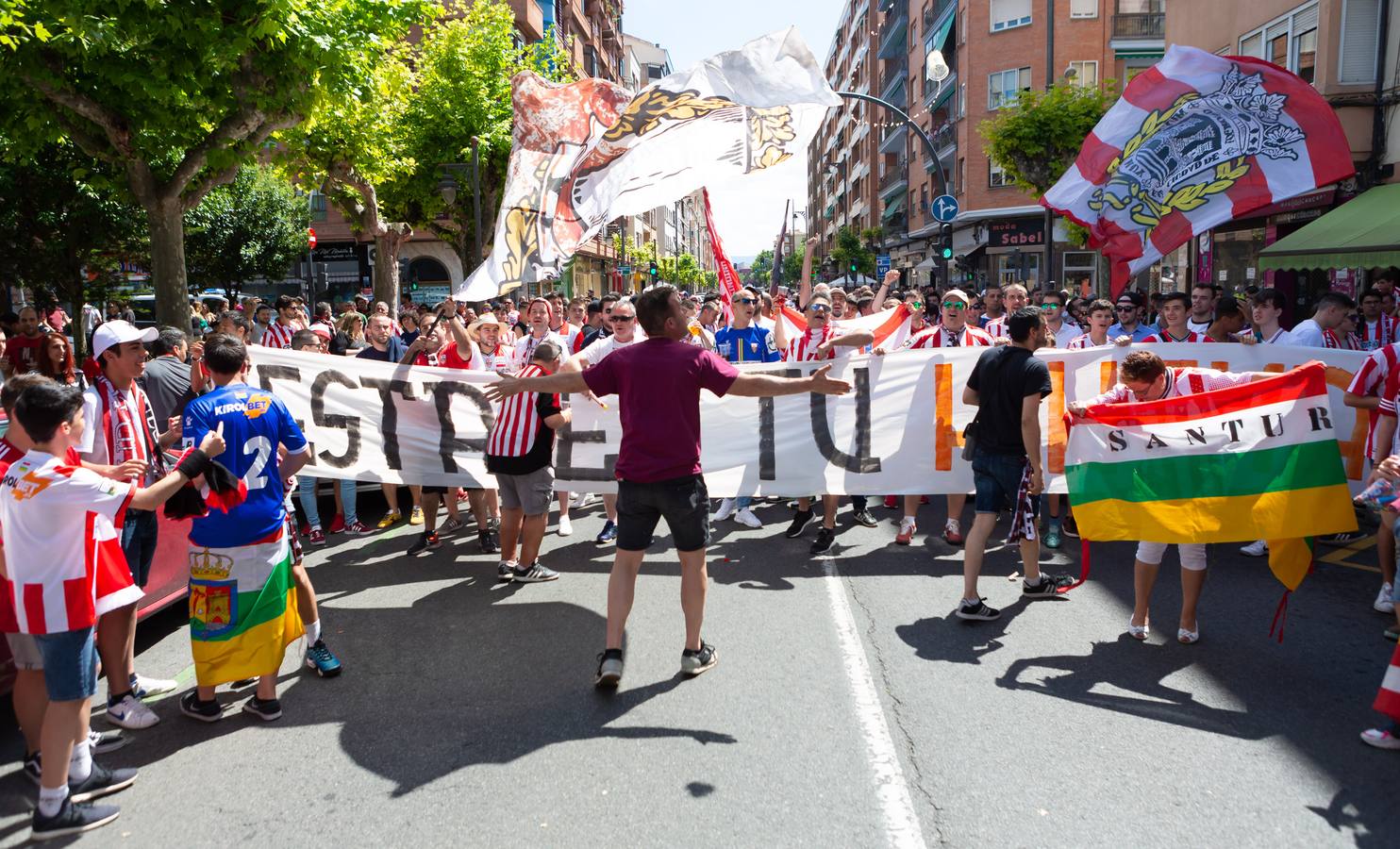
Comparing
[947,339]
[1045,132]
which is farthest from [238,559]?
[1045,132]

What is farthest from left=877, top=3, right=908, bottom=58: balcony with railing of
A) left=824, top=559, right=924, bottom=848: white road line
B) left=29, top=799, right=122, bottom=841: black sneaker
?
left=29, top=799, right=122, bottom=841: black sneaker

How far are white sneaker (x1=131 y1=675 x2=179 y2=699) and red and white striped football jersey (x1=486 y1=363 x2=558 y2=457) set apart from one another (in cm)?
254

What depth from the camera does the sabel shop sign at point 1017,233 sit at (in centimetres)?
3666

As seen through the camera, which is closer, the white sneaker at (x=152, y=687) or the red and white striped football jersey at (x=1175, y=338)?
the white sneaker at (x=152, y=687)

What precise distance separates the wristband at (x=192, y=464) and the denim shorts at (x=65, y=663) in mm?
668

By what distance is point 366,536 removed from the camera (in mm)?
8281

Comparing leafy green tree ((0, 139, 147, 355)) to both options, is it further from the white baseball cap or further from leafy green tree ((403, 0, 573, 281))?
the white baseball cap

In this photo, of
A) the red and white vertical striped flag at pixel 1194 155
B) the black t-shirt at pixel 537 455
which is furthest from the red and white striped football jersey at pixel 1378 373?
the black t-shirt at pixel 537 455

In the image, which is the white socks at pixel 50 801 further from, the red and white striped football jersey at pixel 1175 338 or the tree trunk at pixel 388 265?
the tree trunk at pixel 388 265

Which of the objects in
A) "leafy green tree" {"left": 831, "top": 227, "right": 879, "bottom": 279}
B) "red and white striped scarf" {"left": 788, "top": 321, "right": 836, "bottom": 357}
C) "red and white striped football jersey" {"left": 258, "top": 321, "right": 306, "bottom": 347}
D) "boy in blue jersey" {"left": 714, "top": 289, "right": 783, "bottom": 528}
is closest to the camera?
"red and white striped scarf" {"left": 788, "top": 321, "right": 836, "bottom": 357}

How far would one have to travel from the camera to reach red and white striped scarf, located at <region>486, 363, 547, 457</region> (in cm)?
678

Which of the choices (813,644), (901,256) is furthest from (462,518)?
(901,256)

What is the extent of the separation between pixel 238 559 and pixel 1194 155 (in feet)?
29.6

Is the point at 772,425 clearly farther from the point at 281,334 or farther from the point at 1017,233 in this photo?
the point at 1017,233
